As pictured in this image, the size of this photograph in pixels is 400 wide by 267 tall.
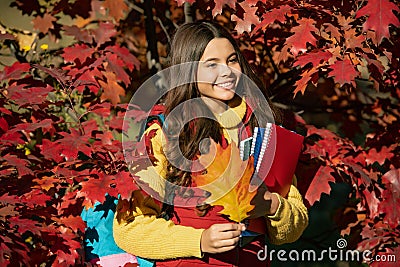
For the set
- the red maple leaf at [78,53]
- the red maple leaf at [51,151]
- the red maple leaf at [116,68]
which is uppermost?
the red maple leaf at [78,53]

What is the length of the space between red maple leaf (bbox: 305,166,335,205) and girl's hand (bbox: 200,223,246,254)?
2.24 ft

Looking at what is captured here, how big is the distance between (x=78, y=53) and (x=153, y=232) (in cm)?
98

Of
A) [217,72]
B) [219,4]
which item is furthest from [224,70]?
[219,4]

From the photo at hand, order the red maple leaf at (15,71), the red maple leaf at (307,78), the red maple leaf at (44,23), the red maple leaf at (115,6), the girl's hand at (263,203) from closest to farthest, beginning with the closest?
the girl's hand at (263,203)
the red maple leaf at (307,78)
the red maple leaf at (15,71)
the red maple leaf at (115,6)
the red maple leaf at (44,23)

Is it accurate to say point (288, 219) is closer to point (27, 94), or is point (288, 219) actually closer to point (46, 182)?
point (46, 182)

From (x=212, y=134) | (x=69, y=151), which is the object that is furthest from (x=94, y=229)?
(x=212, y=134)

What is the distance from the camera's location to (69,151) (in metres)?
2.32

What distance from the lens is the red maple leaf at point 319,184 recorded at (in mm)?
2693

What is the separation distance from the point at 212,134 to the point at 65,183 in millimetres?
659

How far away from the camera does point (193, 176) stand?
2.23 metres

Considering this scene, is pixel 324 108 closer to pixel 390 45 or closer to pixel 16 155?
pixel 390 45

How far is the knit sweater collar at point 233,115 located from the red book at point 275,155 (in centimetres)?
11

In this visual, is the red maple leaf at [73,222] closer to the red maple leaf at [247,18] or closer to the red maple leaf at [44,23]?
the red maple leaf at [247,18]

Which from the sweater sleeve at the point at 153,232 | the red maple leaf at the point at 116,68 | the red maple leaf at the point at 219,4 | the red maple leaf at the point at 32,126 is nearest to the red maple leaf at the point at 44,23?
the red maple leaf at the point at 116,68
